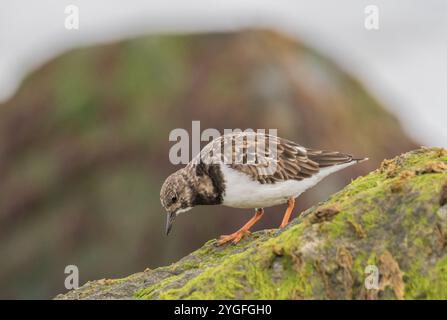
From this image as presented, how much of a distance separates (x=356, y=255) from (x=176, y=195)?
16.0ft

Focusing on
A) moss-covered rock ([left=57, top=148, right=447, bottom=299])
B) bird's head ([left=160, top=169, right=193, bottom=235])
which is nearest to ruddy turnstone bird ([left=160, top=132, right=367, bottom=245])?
bird's head ([left=160, top=169, right=193, bottom=235])

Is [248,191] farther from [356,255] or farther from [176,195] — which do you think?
[356,255]

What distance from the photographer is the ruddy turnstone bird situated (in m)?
11.7

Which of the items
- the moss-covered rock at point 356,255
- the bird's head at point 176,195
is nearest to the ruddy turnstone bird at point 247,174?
the bird's head at point 176,195

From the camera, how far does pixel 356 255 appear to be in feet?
25.9

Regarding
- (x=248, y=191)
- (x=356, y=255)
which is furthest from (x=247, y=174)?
(x=356, y=255)

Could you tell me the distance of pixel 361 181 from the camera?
9898 mm

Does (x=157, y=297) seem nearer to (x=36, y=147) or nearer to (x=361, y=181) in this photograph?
(x=361, y=181)

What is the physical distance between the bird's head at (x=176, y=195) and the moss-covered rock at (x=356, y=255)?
3460mm

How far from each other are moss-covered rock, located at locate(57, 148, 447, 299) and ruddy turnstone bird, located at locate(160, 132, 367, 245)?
9.71 feet

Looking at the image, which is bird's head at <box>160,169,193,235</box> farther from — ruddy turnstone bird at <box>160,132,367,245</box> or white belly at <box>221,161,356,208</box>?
white belly at <box>221,161,356,208</box>

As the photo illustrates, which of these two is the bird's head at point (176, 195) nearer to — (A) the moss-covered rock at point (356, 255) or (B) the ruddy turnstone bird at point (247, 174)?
(B) the ruddy turnstone bird at point (247, 174)

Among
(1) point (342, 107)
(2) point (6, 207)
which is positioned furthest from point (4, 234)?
(1) point (342, 107)

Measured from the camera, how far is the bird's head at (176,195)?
1225 centimetres
